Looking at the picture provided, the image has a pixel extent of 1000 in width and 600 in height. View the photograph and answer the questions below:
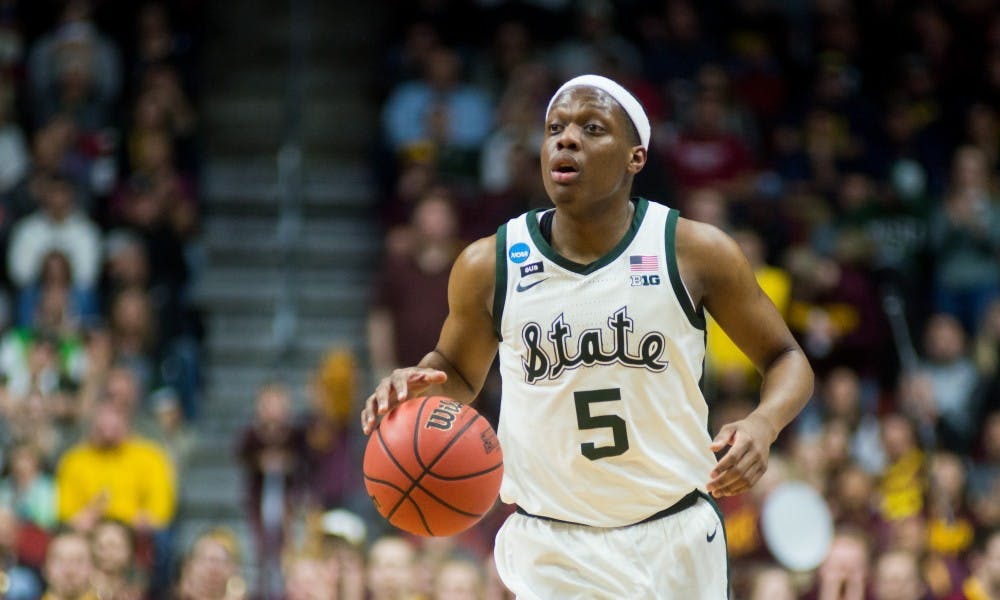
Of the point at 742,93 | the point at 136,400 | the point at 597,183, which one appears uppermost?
the point at 742,93

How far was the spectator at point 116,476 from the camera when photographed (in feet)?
33.1

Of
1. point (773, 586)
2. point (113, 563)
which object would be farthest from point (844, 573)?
point (113, 563)

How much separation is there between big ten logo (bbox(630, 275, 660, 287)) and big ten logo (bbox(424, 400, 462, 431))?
2.35ft

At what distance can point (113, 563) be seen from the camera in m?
9.04

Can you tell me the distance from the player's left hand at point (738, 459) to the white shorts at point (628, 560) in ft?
1.59

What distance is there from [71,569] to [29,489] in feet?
4.92

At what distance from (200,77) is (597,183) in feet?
30.1

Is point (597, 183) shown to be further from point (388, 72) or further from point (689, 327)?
point (388, 72)

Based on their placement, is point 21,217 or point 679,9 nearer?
point 21,217

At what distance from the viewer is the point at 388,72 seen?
13.3 m

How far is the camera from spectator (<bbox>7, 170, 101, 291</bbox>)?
37.8 ft

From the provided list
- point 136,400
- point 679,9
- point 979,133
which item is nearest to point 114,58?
point 136,400

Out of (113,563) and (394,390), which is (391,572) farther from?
(394,390)

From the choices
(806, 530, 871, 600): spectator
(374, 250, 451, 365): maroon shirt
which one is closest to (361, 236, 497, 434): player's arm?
(806, 530, 871, 600): spectator
